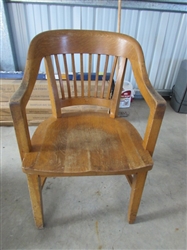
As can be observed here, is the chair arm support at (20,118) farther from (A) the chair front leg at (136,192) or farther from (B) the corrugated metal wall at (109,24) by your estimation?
(B) the corrugated metal wall at (109,24)

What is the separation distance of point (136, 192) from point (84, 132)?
0.36m

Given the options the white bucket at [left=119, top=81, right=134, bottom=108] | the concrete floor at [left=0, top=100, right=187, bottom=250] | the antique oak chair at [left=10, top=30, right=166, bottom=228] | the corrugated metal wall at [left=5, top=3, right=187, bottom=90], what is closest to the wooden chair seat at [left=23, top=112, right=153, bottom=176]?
the antique oak chair at [left=10, top=30, right=166, bottom=228]

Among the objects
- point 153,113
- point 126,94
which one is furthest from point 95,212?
point 126,94

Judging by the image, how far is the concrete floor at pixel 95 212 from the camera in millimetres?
894

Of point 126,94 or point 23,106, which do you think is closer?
point 23,106

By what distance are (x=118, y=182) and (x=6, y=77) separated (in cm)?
131

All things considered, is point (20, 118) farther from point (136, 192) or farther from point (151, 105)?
point (136, 192)

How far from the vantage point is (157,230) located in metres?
0.95

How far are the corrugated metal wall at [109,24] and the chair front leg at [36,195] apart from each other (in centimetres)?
153

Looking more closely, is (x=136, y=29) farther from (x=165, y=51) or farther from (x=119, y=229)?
(x=119, y=229)

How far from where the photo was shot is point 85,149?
770 millimetres

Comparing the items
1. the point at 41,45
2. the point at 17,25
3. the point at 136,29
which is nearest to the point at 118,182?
the point at 41,45

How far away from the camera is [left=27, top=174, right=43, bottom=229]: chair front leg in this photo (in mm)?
735

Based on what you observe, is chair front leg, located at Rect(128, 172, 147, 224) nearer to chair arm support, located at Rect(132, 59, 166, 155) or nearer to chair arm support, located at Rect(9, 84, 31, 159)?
chair arm support, located at Rect(132, 59, 166, 155)
